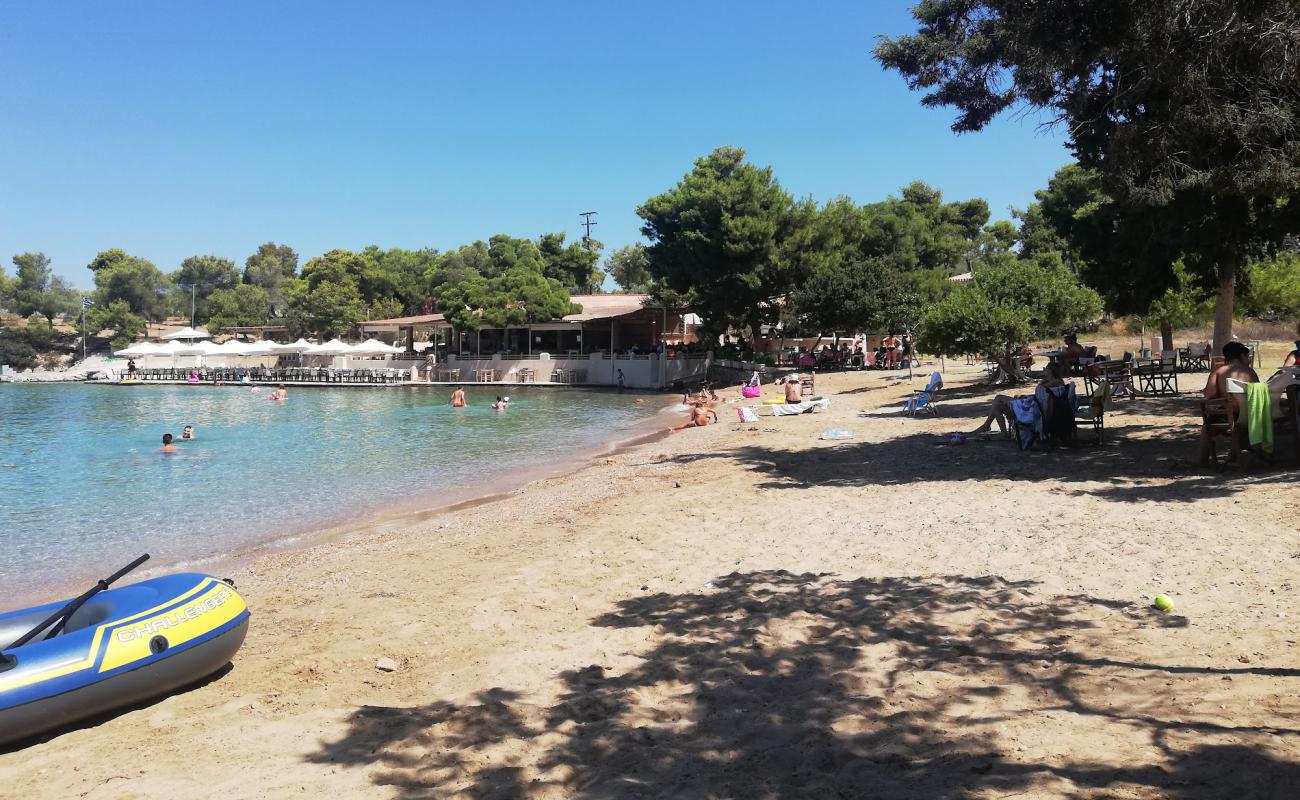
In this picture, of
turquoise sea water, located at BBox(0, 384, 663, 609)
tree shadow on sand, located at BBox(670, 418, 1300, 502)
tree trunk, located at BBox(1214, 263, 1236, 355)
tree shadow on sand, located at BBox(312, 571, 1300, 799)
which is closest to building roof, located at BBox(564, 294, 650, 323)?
turquoise sea water, located at BBox(0, 384, 663, 609)

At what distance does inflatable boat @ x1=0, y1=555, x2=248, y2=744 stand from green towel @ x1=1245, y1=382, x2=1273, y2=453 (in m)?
8.57

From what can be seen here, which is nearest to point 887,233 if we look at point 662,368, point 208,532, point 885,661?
point 662,368

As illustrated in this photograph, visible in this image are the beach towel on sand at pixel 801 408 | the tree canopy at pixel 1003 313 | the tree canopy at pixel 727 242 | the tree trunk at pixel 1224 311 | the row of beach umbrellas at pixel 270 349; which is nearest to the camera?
the tree trunk at pixel 1224 311

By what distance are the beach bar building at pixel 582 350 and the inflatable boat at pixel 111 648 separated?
123ft

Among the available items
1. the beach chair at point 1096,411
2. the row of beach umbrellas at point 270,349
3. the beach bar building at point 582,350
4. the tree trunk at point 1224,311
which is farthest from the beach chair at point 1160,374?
the row of beach umbrellas at point 270,349

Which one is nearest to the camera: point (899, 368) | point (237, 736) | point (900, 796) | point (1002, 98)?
point (900, 796)

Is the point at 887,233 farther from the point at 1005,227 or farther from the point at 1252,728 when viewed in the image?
the point at 1252,728

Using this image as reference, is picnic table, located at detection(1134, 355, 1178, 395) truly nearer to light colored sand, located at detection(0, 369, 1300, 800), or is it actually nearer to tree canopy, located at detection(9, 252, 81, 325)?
light colored sand, located at detection(0, 369, 1300, 800)

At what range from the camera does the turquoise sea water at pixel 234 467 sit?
11359 mm

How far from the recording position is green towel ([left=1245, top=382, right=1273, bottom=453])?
23.6 feet

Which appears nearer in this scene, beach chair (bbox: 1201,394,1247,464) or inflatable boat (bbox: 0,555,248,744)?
inflatable boat (bbox: 0,555,248,744)

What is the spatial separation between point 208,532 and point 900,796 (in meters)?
11.6

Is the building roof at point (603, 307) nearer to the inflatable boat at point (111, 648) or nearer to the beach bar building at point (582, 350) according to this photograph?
the beach bar building at point (582, 350)

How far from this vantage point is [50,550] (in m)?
10.9
